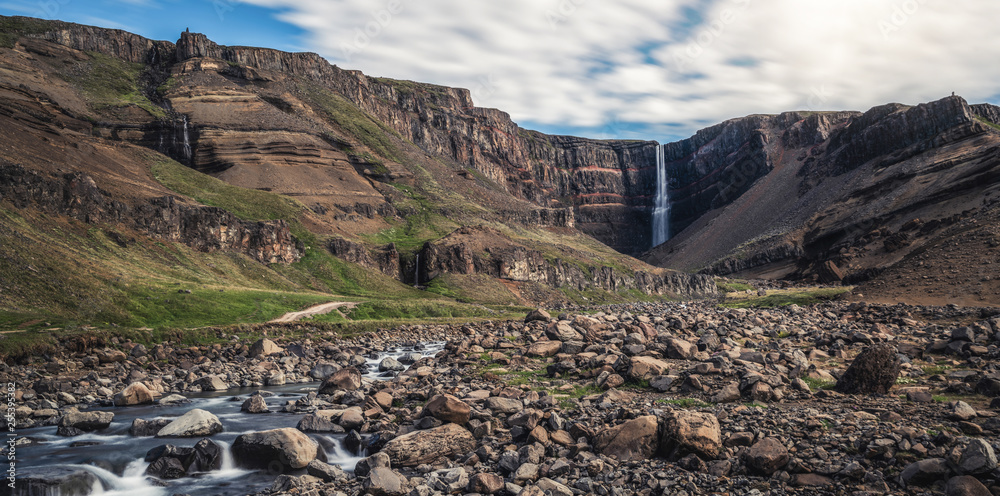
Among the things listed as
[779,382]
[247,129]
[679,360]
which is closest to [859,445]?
[779,382]

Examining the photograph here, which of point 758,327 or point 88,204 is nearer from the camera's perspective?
point 758,327

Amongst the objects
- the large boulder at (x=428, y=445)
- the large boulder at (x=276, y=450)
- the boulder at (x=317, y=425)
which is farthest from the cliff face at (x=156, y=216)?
the large boulder at (x=428, y=445)

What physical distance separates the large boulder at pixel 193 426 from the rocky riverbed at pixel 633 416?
12cm

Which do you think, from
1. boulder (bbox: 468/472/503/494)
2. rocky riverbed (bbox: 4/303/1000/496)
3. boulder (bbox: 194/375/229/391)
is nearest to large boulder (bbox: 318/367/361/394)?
rocky riverbed (bbox: 4/303/1000/496)

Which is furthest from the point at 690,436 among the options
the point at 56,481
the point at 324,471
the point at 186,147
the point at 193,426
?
the point at 186,147

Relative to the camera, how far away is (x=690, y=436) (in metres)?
13.4

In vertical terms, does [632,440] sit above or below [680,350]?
below

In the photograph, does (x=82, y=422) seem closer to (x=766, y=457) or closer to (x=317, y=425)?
(x=317, y=425)

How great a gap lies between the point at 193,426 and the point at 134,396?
8271 millimetres

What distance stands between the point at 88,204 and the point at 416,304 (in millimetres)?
40948

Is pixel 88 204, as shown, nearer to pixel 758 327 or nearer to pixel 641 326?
pixel 641 326

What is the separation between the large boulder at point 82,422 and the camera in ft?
63.7

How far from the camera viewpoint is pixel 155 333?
40781 millimetres

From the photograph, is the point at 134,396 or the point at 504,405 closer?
the point at 504,405
